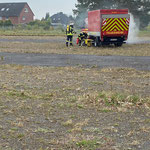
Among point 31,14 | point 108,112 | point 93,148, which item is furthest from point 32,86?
point 31,14

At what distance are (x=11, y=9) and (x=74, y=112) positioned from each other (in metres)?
88.2

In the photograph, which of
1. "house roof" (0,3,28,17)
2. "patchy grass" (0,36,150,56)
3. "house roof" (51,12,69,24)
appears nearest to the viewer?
"patchy grass" (0,36,150,56)

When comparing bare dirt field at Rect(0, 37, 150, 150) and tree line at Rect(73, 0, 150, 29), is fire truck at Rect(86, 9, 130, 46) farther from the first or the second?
tree line at Rect(73, 0, 150, 29)

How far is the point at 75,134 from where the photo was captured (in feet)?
16.9

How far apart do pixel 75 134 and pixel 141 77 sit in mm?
5894

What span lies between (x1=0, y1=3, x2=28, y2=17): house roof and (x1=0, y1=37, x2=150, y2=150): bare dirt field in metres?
81.3

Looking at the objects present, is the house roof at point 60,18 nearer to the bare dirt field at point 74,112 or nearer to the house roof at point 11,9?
the house roof at point 11,9

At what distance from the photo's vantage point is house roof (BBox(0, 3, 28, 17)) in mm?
88750

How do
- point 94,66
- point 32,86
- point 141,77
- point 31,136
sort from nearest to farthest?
1. point 31,136
2. point 32,86
3. point 141,77
4. point 94,66

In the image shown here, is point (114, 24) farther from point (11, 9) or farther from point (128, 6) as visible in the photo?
point (11, 9)

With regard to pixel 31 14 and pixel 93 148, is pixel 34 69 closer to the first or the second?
pixel 93 148

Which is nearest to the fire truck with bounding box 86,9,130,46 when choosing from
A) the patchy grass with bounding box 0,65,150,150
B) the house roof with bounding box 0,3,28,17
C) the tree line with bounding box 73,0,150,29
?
the patchy grass with bounding box 0,65,150,150

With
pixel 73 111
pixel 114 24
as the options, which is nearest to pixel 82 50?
pixel 114 24

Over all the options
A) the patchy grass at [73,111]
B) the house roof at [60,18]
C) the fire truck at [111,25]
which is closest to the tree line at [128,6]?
the fire truck at [111,25]
